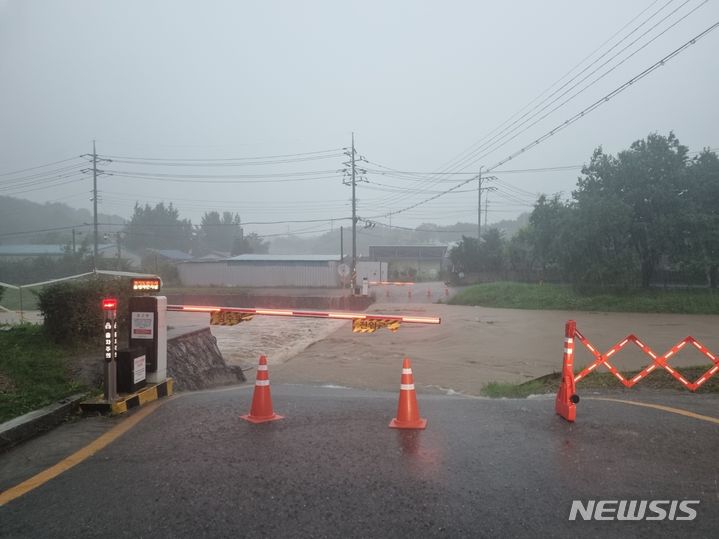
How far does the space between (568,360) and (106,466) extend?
474cm

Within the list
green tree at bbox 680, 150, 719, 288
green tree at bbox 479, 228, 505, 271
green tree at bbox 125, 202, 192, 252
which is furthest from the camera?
green tree at bbox 125, 202, 192, 252

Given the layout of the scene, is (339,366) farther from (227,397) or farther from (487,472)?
(487,472)

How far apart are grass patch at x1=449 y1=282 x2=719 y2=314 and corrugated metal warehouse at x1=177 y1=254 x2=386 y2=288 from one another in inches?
639

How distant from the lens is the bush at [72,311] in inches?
359

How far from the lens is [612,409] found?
6348 mm

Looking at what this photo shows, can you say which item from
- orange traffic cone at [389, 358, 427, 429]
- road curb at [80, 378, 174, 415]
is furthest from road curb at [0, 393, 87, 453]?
orange traffic cone at [389, 358, 427, 429]

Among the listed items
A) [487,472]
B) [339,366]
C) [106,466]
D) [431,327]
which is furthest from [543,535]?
[431,327]

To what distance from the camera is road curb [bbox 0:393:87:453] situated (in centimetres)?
521

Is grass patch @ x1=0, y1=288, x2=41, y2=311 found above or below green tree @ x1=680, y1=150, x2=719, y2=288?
below

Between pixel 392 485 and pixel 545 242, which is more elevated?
pixel 545 242

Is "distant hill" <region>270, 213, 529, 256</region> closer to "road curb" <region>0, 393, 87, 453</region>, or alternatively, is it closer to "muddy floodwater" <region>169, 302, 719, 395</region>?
"muddy floodwater" <region>169, 302, 719, 395</region>

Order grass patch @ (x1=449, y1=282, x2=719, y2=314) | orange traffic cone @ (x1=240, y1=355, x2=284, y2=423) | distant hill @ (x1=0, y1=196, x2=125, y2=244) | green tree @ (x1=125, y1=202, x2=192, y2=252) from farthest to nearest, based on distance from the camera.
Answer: green tree @ (x1=125, y1=202, x2=192, y2=252) → distant hill @ (x1=0, y1=196, x2=125, y2=244) → grass patch @ (x1=449, y1=282, x2=719, y2=314) → orange traffic cone @ (x1=240, y1=355, x2=284, y2=423)

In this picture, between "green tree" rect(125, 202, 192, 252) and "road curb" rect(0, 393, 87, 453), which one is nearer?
"road curb" rect(0, 393, 87, 453)

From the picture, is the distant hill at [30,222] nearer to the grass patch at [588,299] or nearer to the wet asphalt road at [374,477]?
the grass patch at [588,299]
